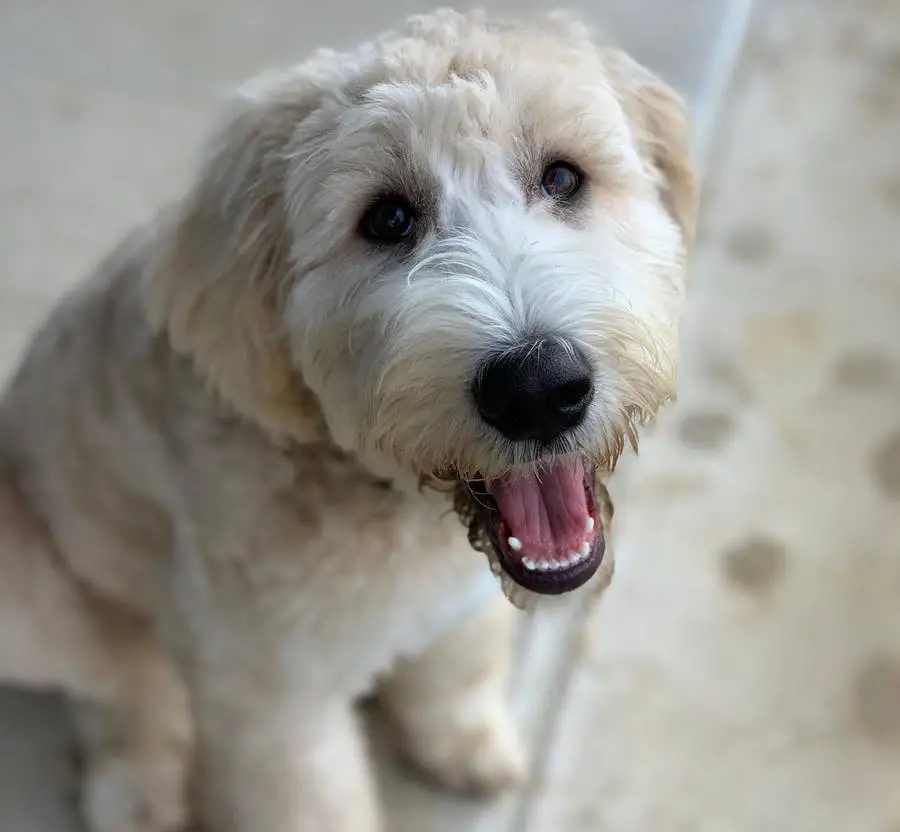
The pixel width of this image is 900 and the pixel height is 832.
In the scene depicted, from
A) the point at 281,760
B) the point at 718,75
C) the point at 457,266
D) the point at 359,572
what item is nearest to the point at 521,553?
the point at 359,572

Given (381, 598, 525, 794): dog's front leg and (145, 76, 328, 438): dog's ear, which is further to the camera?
(381, 598, 525, 794): dog's front leg

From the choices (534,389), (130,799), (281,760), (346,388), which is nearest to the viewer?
(534,389)

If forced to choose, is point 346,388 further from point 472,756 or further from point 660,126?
point 472,756

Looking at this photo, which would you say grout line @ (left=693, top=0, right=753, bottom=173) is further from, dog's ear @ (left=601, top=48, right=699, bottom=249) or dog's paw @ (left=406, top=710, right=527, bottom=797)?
dog's paw @ (left=406, top=710, right=527, bottom=797)

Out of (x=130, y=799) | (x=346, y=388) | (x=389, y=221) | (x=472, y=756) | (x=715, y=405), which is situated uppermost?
(x=389, y=221)

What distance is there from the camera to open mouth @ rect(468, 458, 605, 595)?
3.70 feet

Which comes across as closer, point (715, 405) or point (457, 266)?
point (457, 266)

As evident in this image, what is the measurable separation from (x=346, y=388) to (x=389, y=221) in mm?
163

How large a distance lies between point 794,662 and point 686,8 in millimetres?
1545

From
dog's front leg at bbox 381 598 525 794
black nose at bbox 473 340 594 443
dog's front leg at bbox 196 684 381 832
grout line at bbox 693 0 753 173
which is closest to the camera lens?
black nose at bbox 473 340 594 443

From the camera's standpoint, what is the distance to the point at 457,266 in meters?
1.04

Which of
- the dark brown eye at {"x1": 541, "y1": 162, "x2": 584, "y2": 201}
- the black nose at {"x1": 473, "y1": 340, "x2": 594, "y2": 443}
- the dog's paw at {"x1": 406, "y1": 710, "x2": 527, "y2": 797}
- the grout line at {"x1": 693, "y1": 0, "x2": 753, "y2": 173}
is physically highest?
the dark brown eye at {"x1": 541, "y1": 162, "x2": 584, "y2": 201}

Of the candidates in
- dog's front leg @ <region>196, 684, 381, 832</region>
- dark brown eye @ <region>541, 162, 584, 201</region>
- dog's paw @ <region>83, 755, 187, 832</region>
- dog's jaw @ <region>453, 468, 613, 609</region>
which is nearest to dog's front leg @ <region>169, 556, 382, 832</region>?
dog's front leg @ <region>196, 684, 381, 832</region>

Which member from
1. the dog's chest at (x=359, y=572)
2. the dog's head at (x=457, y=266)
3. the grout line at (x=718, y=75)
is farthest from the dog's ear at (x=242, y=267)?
the grout line at (x=718, y=75)
